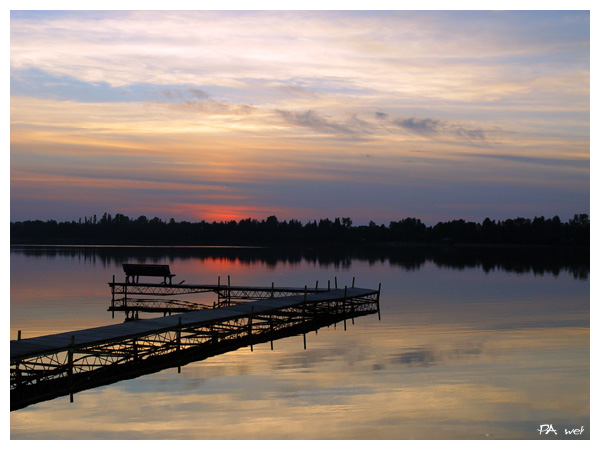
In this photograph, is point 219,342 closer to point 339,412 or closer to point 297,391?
point 297,391

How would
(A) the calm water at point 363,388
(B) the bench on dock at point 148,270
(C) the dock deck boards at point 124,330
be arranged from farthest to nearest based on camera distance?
1. (B) the bench on dock at point 148,270
2. (C) the dock deck boards at point 124,330
3. (A) the calm water at point 363,388

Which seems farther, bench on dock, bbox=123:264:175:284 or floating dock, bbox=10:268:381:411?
bench on dock, bbox=123:264:175:284

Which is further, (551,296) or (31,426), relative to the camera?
(551,296)

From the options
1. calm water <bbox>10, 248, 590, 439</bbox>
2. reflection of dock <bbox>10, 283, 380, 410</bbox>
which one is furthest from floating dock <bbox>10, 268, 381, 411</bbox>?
calm water <bbox>10, 248, 590, 439</bbox>

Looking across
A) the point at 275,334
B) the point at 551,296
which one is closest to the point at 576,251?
the point at 551,296

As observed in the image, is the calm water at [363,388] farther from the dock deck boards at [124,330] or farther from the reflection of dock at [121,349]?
the dock deck boards at [124,330]

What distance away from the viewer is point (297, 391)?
65.6ft

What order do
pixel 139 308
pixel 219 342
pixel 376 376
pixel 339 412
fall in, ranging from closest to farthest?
1. pixel 339 412
2. pixel 376 376
3. pixel 219 342
4. pixel 139 308

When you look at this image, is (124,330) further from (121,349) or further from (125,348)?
(125,348)

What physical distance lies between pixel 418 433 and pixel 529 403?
480 centimetres

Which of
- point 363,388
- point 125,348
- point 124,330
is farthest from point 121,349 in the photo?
point 363,388

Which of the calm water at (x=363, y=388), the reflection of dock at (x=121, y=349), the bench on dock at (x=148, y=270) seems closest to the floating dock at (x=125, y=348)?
the reflection of dock at (x=121, y=349)

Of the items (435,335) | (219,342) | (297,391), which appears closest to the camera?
(297,391)

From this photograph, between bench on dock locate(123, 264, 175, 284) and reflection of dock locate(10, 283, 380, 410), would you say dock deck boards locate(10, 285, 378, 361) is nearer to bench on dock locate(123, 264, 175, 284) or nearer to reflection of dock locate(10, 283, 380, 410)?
reflection of dock locate(10, 283, 380, 410)
